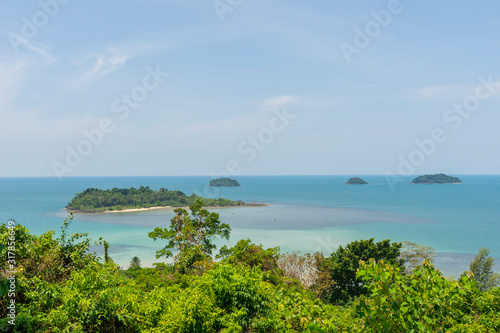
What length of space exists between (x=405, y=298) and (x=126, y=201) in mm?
87489

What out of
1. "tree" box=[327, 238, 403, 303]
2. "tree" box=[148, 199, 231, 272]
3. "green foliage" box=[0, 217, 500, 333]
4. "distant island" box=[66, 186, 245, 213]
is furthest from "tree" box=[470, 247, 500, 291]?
"distant island" box=[66, 186, 245, 213]

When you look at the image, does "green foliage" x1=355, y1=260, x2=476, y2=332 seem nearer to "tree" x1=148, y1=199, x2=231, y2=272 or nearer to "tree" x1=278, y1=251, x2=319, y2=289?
"tree" x1=148, y1=199, x2=231, y2=272

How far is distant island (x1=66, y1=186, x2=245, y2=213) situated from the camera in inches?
3030

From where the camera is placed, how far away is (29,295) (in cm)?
520

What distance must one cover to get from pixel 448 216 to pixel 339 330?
242 ft

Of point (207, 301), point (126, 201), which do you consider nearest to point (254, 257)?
point (207, 301)

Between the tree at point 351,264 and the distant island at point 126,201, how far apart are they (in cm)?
5656

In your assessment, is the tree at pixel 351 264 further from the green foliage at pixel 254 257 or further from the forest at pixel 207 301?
the forest at pixel 207 301

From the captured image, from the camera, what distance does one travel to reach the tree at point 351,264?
823 inches

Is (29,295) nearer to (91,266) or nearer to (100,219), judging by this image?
(91,266)

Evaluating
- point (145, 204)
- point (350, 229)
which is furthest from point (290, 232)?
point (145, 204)

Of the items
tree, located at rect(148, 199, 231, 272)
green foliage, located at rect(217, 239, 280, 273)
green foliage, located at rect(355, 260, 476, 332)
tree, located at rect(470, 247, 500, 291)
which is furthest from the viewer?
tree, located at rect(470, 247, 500, 291)

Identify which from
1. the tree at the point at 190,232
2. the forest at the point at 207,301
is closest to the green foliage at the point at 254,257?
the tree at the point at 190,232

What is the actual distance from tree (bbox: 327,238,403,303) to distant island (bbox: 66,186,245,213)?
56559mm
